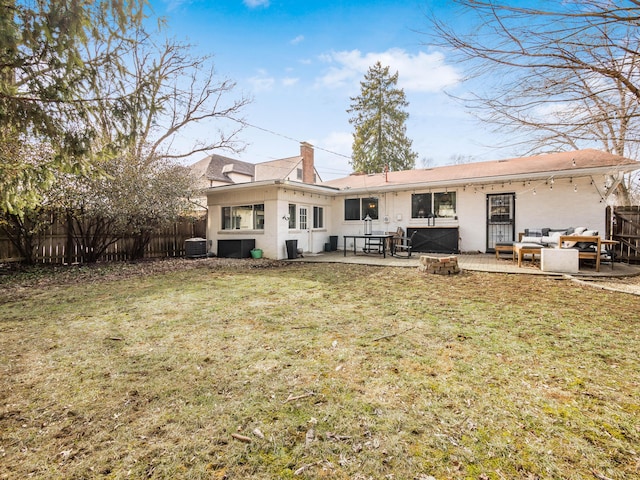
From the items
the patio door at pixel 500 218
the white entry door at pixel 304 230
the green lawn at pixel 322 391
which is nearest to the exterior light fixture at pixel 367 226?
the white entry door at pixel 304 230

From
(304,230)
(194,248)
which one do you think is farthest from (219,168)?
(304,230)

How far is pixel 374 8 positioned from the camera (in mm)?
4371

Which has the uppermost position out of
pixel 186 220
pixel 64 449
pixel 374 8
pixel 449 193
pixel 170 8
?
pixel 170 8

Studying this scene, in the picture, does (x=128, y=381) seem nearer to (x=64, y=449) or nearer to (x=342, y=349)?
(x=64, y=449)

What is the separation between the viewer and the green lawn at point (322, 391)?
60.4 inches

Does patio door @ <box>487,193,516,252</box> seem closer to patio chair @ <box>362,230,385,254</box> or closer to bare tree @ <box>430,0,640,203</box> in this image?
patio chair @ <box>362,230,385,254</box>

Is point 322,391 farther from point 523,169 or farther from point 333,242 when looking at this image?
point 333,242

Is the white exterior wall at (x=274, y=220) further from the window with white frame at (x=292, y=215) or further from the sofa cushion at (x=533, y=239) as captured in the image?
the sofa cushion at (x=533, y=239)

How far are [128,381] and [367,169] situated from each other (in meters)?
23.9

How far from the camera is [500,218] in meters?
10.5

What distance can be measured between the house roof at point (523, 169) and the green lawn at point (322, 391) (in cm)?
615

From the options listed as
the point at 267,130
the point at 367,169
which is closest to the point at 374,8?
the point at 267,130

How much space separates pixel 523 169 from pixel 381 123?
1591cm

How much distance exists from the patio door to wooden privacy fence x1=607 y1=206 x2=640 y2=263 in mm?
2402
